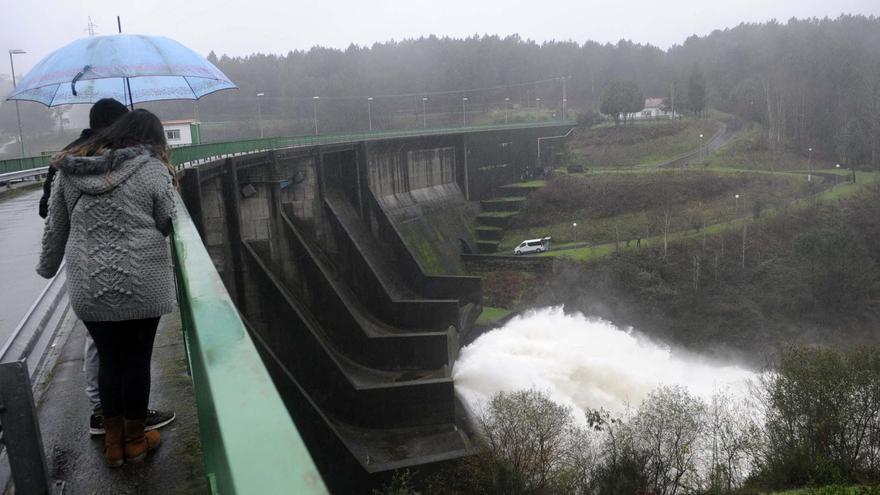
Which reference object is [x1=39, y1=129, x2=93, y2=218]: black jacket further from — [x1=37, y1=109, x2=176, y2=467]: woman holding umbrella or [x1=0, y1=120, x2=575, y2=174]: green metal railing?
[x1=0, y1=120, x2=575, y2=174]: green metal railing

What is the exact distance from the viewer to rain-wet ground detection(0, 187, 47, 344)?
4793 mm

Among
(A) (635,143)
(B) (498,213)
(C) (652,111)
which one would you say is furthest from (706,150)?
(B) (498,213)

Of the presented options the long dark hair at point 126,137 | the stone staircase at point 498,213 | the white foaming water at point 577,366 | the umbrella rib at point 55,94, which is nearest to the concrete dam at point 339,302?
the white foaming water at point 577,366

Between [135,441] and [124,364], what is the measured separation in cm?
47

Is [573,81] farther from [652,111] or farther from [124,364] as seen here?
[124,364]

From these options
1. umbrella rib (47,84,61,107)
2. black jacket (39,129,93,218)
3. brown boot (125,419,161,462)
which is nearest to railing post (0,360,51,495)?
brown boot (125,419,161,462)

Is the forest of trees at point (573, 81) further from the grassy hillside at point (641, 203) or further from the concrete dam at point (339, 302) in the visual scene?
the concrete dam at point (339, 302)

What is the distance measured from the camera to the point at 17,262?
20.9 ft

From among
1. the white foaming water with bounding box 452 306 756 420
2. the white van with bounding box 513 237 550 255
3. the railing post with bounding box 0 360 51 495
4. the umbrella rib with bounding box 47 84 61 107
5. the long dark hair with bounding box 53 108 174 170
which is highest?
the umbrella rib with bounding box 47 84 61 107

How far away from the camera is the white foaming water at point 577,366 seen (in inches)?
928

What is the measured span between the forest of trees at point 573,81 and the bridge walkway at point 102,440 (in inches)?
1754

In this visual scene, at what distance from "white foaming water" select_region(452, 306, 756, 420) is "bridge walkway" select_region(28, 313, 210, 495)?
17809mm

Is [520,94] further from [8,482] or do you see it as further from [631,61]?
[8,482]

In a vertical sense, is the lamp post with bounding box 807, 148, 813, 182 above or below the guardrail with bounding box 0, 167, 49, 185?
below
